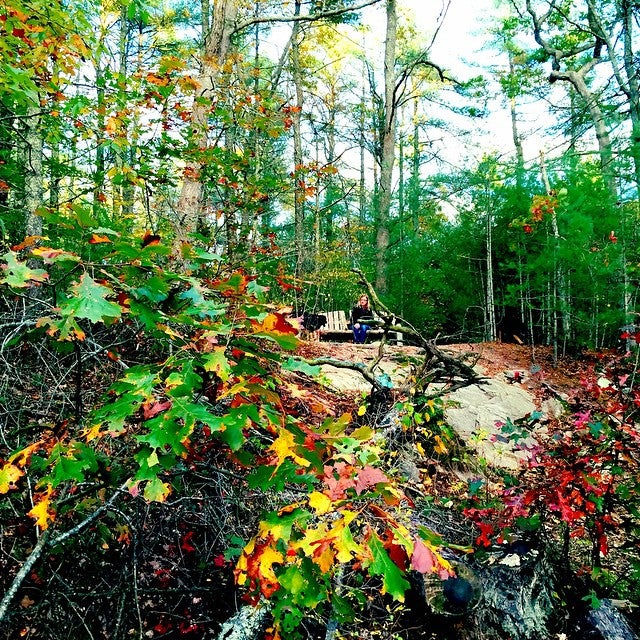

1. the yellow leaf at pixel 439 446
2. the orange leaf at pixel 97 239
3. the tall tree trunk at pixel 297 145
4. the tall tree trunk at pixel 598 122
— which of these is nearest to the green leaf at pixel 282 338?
the orange leaf at pixel 97 239

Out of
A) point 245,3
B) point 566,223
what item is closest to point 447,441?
point 566,223

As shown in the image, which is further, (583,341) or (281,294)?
(583,341)

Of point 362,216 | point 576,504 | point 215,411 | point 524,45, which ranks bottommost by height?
point 576,504

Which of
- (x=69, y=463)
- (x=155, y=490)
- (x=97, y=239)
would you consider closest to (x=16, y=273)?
(x=97, y=239)

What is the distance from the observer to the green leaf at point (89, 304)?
3.59 ft

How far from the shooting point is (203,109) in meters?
5.64

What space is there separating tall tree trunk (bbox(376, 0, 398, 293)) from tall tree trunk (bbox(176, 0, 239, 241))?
8.75 m

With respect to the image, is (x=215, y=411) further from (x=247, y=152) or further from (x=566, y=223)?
(x=566, y=223)

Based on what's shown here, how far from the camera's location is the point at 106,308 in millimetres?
1132

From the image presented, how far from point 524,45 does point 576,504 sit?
63.7ft

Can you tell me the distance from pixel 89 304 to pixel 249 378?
1.57 ft

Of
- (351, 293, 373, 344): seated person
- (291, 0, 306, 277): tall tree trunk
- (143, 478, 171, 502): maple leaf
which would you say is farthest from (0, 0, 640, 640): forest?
(351, 293, 373, 344): seated person

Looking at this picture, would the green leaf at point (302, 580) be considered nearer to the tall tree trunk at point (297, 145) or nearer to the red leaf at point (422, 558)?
the red leaf at point (422, 558)

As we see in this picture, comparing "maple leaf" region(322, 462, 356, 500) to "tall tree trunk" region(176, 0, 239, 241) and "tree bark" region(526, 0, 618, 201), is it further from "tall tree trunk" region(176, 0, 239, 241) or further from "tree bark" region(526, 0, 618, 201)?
"tree bark" region(526, 0, 618, 201)
